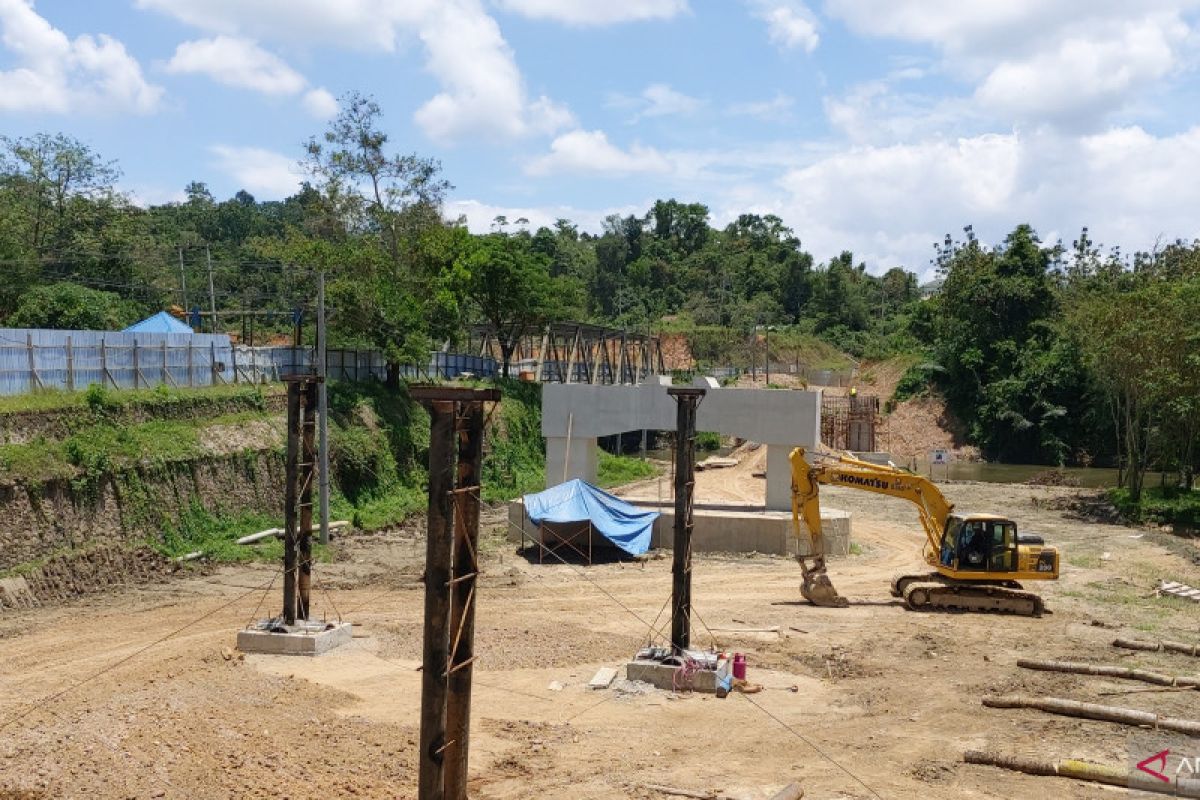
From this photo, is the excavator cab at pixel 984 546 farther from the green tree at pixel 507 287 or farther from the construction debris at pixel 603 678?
the green tree at pixel 507 287

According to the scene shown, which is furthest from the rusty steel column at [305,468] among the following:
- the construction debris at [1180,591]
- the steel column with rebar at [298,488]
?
the construction debris at [1180,591]

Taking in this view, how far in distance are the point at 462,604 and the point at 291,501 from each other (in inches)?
416

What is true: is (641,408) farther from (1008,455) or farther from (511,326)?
(1008,455)

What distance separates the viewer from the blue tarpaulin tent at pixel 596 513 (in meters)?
33.0

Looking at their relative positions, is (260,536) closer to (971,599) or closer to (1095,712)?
(971,599)

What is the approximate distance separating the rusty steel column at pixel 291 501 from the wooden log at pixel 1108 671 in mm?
14300

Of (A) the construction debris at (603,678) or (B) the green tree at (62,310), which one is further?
(B) the green tree at (62,310)

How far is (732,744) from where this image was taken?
52.7 feet

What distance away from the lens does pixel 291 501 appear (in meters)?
20.6

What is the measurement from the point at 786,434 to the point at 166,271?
150 ft

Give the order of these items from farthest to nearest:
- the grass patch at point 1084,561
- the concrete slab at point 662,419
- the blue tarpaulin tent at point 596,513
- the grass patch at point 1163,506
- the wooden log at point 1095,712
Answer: the grass patch at point 1163,506 → the concrete slab at point 662,419 → the grass patch at point 1084,561 → the blue tarpaulin tent at point 596,513 → the wooden log at point 1095,712

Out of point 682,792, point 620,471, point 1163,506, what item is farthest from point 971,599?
point 620,471

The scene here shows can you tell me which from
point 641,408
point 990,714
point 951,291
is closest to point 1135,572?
point 641,408

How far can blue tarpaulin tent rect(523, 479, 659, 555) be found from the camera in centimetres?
3300
